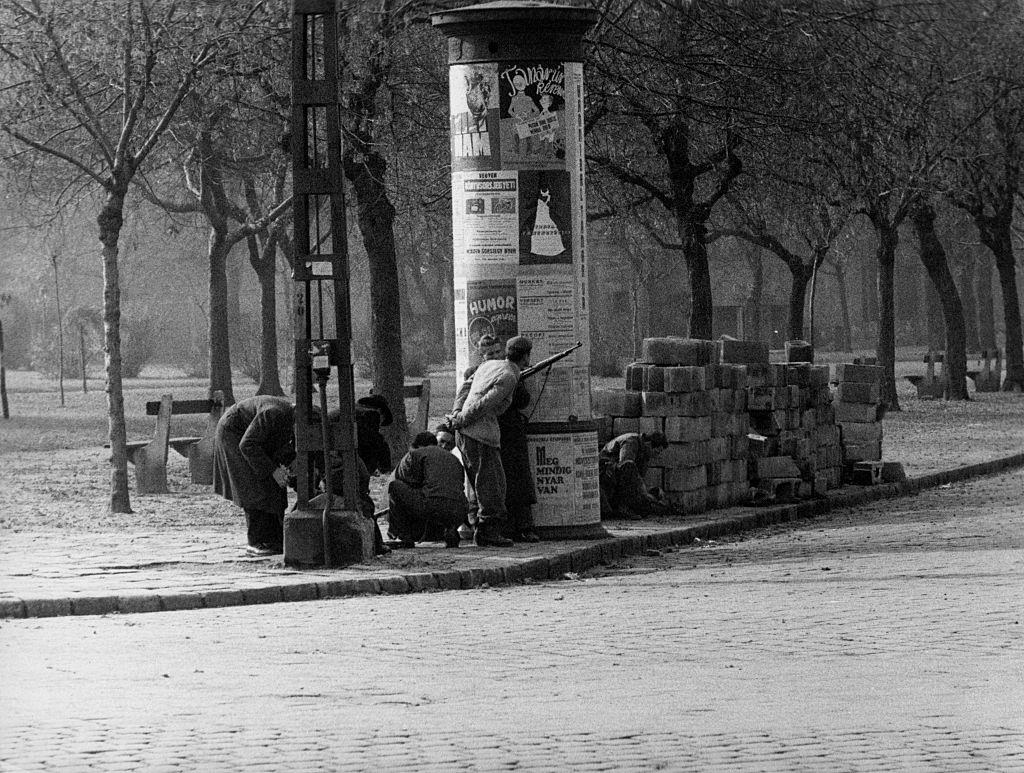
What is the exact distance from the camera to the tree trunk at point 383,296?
23125mm

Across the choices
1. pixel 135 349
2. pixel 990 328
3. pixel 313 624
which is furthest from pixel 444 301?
pixel 313 624

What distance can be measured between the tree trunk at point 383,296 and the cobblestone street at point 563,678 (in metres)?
9.89

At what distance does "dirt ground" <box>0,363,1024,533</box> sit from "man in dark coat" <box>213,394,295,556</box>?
224cm

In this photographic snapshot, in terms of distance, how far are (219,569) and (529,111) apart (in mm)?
4644

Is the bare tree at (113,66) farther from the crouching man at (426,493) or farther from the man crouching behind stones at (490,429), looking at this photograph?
the man crouching behind stones at (490,429)

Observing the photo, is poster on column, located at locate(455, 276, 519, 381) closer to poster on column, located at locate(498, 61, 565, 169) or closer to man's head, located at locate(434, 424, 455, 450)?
man's head, located at locate(434, 424, 455, 450)

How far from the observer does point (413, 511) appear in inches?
586

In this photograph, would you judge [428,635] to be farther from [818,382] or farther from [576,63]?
[818,382]

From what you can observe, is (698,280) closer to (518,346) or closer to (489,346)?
(489,346)

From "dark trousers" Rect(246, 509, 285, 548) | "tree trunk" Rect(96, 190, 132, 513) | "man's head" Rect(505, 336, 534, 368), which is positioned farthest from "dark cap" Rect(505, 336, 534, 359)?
"tree trunk" Rect(96, 190, 132, 513)

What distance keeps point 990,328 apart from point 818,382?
45.4 m

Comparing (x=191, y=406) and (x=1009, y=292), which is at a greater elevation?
(x=1009, y=292)

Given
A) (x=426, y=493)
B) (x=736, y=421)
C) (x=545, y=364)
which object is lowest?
(x=426, y=493)

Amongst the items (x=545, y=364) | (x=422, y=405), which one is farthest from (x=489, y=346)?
(x=422, y=405)
